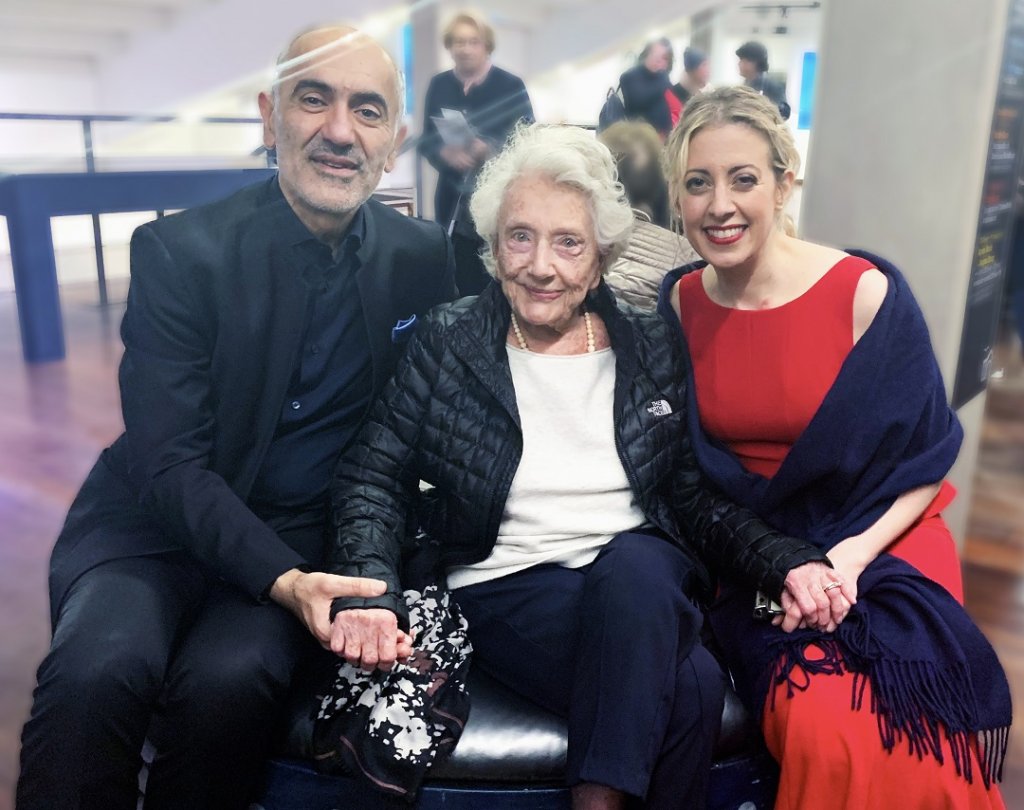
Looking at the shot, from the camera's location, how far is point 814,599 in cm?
138

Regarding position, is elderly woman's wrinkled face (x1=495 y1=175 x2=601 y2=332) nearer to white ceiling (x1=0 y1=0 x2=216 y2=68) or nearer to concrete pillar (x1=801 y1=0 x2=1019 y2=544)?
white ceiling (x1=0 y1=0 x2=216 y2=68)

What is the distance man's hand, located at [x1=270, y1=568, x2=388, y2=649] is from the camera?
1309mm

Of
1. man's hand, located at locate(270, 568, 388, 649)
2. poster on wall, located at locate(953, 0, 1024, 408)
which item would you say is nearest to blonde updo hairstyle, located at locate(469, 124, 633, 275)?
man's hand, located at locate(270, 568, 388, 649)

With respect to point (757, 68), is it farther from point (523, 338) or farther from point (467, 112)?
point (523, 338)

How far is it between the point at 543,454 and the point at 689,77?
937 millimetres

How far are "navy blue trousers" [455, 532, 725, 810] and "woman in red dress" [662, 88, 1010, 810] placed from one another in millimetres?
139

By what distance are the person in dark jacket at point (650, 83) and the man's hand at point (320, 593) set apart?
1.13 m

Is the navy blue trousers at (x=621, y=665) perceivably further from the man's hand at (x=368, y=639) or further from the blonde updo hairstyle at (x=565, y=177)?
the blonde updo hairstyle at (x=565, y=177)

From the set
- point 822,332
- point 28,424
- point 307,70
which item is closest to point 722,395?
point 822,332

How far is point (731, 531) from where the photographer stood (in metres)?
1.51

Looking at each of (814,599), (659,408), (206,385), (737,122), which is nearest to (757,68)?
(737,122)

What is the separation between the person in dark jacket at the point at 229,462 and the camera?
49.6 inches

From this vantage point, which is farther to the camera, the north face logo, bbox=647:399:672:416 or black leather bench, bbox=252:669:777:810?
the north face logo, bbox=647:399:672:416

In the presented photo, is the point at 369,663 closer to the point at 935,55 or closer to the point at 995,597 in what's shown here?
the point at 935,55
